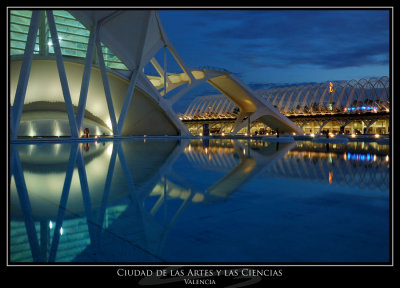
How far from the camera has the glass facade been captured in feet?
86.8

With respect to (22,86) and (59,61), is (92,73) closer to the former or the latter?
(59,61)

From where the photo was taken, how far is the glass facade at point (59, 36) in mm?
26453

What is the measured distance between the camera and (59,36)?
28.8 metres

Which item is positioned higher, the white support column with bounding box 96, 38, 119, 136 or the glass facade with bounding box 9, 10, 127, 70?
the glass facade with bounding box 9, 10, 127, 70

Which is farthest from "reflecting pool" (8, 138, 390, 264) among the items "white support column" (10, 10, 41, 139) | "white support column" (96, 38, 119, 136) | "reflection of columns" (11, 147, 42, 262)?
"white support column" (96, 38, 119, 136)

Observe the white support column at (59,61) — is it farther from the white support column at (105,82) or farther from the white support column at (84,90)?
the white support column at (105,82)

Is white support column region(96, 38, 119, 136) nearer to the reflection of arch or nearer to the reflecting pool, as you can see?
the reflection of arch

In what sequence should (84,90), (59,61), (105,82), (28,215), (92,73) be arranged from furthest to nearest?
(92,73)
(105,82)
(84,90)
(59,61)
(28,215)

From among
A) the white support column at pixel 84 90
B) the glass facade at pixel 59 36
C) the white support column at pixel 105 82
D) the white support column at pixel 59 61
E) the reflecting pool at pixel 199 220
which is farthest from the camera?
the glass facade at pixel 59 36

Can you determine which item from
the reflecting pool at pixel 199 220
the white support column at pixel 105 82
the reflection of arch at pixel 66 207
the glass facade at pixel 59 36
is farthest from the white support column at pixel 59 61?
the reflecting pool at pixel 199 220

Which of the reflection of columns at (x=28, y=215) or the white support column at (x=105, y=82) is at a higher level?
the white support column at (x=105, y=82)

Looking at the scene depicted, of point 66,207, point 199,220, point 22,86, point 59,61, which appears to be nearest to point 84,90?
point 59,61

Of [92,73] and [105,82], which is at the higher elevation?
[92,73]

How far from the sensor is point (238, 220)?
3096mm
